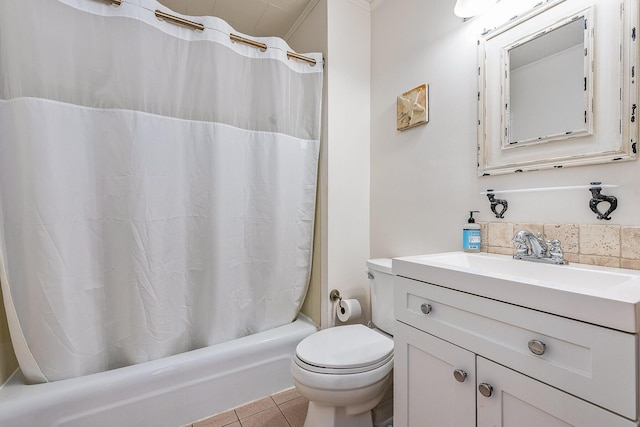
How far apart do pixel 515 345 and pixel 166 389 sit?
55.4 inches

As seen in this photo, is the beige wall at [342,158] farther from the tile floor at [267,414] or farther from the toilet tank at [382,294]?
the tile floor at [267,414]

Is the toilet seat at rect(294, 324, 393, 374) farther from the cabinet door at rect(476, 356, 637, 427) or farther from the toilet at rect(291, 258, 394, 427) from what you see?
the cabinet door at rect(476, 356, 637, 427)

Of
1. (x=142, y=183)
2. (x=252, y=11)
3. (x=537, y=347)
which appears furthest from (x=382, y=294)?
(x=252, y=11)

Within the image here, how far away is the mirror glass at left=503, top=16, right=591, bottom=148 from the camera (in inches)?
35.8

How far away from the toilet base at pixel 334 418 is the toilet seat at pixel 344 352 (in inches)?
7.9

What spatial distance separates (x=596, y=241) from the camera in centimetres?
87

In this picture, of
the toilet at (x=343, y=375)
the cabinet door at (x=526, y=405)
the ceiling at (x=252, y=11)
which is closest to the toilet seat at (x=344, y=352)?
the toilet at (x=343, y=375)

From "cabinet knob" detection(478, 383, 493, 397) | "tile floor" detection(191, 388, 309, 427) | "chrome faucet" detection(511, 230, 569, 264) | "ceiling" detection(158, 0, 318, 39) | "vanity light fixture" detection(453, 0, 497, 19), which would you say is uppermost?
"ceiling" detection(158, 0, 318, 39)

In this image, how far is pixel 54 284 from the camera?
1114mm

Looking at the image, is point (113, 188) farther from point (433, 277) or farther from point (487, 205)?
point (487, 205)

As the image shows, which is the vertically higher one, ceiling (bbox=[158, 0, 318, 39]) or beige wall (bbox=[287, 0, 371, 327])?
ceiling (bbox=[158, 0, 318, 39])

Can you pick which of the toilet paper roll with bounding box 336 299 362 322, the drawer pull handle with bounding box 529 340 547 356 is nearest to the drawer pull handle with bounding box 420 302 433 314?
the drawer pull handle with bounding box 529 340 547 356

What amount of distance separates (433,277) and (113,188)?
1.37 metres

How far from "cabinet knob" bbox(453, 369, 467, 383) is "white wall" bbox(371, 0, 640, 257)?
0.63 m
